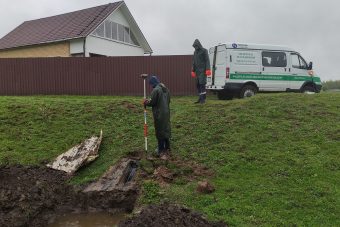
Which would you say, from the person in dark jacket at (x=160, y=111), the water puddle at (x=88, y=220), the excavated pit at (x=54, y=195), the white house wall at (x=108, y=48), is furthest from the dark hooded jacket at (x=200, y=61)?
the white house wall at (x=108, y=48)

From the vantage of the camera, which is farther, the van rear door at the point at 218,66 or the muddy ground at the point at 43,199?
the van rear door at the point at 218,66

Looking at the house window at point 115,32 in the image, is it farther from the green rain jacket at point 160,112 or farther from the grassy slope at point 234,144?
the green rain jacket at point 160,112

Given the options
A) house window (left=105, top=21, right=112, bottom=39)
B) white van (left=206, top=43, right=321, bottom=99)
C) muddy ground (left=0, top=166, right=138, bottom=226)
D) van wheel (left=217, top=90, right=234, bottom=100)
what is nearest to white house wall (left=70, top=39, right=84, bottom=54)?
house window (left=105, top=21, right=112, bottom=39)

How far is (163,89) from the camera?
10.3 meters

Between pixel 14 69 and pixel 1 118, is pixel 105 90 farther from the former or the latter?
pixel 1 118

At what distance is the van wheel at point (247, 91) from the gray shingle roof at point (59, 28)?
12802mm

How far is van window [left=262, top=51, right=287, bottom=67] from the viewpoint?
16562 millimetres

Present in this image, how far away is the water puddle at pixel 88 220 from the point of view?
788cm

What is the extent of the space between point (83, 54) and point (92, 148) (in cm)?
1637

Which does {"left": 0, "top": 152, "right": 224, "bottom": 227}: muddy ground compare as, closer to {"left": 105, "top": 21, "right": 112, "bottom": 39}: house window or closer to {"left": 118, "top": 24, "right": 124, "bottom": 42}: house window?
{"left": 105, "top": 21, "right": 112, "bottom": 39}: house window

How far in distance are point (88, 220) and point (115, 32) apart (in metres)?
23.4

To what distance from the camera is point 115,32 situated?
3009 cm

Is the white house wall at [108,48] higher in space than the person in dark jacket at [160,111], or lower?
higher

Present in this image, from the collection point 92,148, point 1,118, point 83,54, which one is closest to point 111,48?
point 83,54
